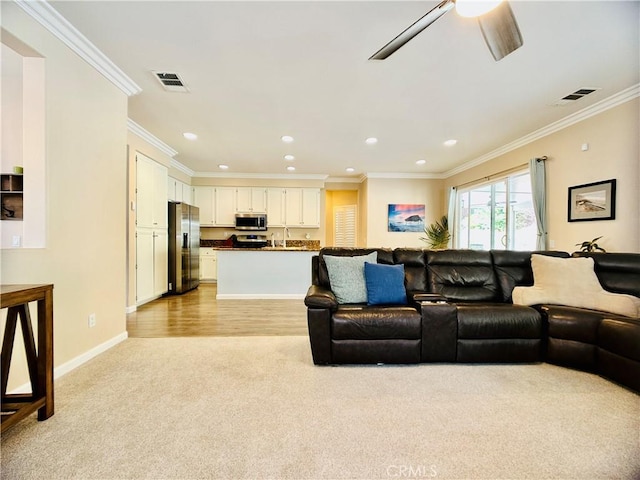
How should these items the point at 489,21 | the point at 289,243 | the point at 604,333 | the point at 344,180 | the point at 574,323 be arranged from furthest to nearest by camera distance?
the point at 344,180 → the point at 289,243 → the point at 574,323 → the point at 604,333 → the point at 489,21

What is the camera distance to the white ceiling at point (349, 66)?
2.04m

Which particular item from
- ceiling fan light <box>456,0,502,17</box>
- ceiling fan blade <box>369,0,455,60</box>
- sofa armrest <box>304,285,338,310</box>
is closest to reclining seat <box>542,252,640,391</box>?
sofa armrest <box>304,285,338,310</box>

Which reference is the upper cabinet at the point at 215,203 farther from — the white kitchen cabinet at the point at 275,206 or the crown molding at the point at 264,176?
the white kitchen cabinet at the point at 275,206

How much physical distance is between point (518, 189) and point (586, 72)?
229cm

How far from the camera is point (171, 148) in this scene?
5141 mm

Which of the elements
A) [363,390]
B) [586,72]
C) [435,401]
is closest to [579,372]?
[435,401]

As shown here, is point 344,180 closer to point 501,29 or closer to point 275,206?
point 275,206

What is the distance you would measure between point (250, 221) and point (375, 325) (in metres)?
5.17

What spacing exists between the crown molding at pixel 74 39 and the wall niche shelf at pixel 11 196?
1.15 meters

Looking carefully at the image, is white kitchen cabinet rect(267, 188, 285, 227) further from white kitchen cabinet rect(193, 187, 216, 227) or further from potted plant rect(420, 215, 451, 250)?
potted plant rect(420, 215, 451, 250)

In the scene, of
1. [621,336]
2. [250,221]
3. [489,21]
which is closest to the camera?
[489,21]

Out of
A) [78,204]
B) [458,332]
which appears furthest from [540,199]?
[78,204]

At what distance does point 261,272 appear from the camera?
5.22 metres

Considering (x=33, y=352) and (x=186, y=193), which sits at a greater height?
(x=186, y=193)
